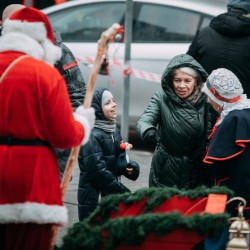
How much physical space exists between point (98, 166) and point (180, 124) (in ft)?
2.21

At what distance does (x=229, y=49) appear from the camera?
899 centimetres

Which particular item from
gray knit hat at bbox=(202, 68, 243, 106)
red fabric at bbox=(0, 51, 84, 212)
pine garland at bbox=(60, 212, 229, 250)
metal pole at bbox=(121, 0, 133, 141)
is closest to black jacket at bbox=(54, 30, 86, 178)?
gray knit hat at bbox=(202, 68, 243, 106)

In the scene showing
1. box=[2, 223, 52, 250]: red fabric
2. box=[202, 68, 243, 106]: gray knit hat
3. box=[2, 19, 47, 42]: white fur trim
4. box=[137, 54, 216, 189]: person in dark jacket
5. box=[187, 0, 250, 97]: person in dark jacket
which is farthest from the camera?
box=[187, 0, 250, 97]: person in dark jacket

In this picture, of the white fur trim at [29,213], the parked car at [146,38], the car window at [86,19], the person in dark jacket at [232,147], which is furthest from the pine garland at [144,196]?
the car window at [86,19]

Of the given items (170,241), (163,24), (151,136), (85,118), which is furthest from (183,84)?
(163,24)

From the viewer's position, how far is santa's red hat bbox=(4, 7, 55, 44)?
6.39 meters

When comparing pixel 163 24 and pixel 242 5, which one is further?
pixel 163 24

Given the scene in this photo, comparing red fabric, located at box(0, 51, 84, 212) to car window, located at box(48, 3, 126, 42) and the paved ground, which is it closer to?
the paved ground

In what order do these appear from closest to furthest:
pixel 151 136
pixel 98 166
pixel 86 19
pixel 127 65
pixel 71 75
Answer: pixel 71 75 < pixel 151 136 < pixel 98 166 < pixel 127 65 < pixel 86 19

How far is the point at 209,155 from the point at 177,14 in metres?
5.89

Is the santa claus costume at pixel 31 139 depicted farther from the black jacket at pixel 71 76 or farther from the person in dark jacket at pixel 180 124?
the person in dark jacket at pixel 180 124

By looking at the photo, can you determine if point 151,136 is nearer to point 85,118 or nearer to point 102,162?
point 102,162

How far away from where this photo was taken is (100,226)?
591 cm

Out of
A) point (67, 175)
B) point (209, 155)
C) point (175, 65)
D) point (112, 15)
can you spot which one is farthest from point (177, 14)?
point (67, 175)
